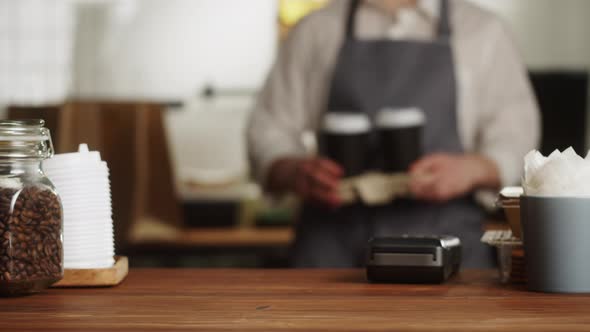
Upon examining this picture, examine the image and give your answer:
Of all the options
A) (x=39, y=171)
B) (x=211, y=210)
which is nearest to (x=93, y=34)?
(x=211, y=210)

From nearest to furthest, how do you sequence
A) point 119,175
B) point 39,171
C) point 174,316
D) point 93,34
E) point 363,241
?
point 174,316 → point 39,171 → point 363,241 → point 119,175 → point 93,34

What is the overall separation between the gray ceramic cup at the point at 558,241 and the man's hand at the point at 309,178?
858 millimetres

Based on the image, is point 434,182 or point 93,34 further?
point 93,34

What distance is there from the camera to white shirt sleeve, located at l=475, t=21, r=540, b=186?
2.17 m

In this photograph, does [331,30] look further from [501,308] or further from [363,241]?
[501,308]

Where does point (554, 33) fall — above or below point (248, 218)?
above

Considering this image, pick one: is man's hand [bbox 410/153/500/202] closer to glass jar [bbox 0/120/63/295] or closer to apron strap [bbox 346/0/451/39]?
apron strap [bbox 346/0/451/39]

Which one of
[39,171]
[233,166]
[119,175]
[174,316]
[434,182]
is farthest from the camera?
[233,166]

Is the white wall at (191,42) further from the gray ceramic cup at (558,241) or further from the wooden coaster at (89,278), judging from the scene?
the gray ceramic cup at (558,241)

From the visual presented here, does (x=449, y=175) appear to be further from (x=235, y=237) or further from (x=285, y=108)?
(x=235, y=237)

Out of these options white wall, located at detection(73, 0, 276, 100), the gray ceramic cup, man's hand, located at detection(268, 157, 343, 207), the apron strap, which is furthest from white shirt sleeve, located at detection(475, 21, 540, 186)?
white wall, located at detection(73, 0, 276, 100)

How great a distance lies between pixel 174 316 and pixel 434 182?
116 cm

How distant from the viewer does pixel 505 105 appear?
7.26ft

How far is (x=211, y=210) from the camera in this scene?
3.94 metres
